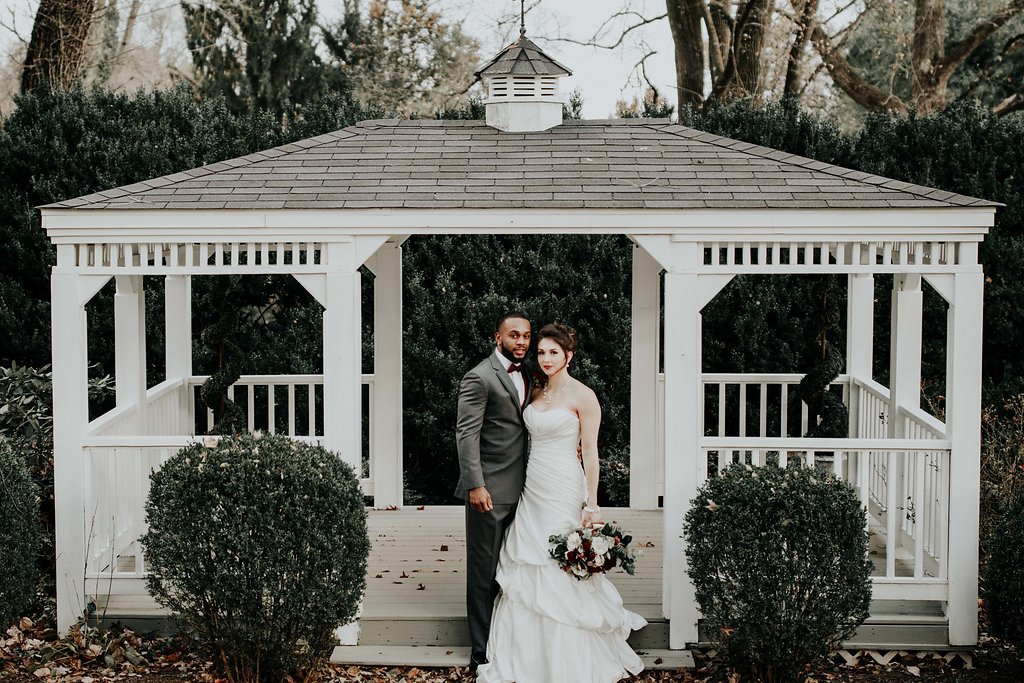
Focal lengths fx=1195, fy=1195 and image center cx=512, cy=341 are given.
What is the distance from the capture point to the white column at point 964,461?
680cm

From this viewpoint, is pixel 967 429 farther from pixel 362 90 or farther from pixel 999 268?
pixel 362 90

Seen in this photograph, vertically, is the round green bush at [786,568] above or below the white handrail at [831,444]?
below

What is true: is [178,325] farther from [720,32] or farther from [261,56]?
[261,56]

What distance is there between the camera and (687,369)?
6.85 metres

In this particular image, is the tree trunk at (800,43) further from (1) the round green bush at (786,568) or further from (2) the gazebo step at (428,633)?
(1) the round green bush at (786,568)

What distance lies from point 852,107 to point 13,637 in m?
19.9

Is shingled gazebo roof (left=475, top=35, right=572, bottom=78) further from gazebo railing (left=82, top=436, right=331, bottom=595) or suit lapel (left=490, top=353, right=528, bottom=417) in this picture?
gazebo railing (left=82, top=436, right=331, bottom=595)

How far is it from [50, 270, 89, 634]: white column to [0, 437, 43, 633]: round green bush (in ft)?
0.47

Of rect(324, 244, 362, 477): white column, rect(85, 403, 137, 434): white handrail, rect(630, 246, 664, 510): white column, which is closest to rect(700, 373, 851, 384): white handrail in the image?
rect(630, 246, 664, 510): white column

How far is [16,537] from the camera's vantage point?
6.67 meters

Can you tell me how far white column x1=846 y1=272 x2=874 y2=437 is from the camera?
9156 millimetres

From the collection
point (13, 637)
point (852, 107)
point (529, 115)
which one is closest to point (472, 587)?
point (13, 637)

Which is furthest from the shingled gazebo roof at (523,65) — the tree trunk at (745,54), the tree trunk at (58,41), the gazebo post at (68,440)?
the tree trunk at (745,54)

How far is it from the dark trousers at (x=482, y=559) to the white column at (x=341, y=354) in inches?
32.7
